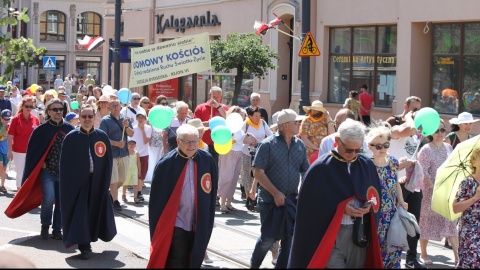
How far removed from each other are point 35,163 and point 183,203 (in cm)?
392

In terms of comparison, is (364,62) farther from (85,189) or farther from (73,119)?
(85,189)

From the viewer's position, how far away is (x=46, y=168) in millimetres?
11758

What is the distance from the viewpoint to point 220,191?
14.9 m

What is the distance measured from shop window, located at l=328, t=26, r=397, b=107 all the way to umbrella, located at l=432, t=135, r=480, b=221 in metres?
16.4

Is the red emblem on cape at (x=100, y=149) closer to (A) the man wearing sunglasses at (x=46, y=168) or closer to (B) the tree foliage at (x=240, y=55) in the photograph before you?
(A) the man wearing sunglasses at (x=46, y=168)

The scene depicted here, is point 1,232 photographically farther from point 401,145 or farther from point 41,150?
point 401,145

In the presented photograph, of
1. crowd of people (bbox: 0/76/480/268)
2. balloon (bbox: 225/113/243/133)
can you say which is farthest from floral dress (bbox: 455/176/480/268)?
balloon (bbox: 225/113/243/133)

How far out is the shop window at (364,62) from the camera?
2503cm

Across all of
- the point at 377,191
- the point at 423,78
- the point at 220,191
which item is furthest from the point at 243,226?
the point at 423,78

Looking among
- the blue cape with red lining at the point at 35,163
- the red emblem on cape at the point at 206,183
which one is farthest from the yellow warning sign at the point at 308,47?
the red emblem on cape at the point at 206,183

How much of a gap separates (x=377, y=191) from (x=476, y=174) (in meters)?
1.36

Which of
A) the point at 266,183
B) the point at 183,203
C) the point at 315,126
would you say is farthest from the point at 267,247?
the point at 315,126

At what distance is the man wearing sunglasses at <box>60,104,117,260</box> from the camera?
1058 cm

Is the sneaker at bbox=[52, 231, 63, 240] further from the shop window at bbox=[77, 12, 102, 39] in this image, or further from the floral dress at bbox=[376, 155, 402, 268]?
the shop window at bbox=[77, 12, 102, 39]
